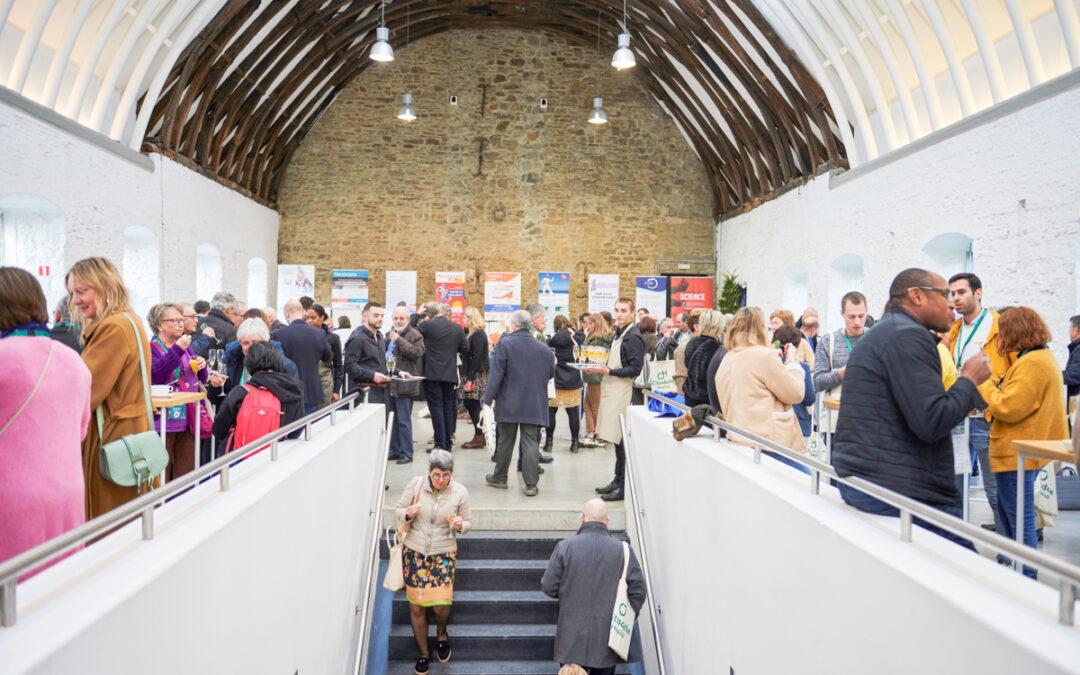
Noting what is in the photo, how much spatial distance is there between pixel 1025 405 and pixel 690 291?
11.6 m

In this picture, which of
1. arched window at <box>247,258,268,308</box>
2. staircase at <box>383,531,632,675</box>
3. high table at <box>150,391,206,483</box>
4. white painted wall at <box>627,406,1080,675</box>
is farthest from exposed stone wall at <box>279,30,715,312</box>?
A: white painted wall at <box>627,406,1080,675</box>

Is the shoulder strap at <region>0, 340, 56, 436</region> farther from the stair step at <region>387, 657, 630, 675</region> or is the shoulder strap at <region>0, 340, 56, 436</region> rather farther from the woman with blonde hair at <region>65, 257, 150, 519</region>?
the stair step at <region>387, 657, 630, 675</region>

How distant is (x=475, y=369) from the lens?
313 inches

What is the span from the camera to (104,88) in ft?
28.0

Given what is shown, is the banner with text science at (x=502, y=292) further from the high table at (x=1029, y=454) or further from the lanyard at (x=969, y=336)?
the high table at (x=1029, y=454)

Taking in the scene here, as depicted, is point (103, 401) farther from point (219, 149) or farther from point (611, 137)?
point (611, 137)

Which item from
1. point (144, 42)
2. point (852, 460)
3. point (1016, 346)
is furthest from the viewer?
point (144, 42)

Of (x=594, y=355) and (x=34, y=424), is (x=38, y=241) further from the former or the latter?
(x=34, y=424)

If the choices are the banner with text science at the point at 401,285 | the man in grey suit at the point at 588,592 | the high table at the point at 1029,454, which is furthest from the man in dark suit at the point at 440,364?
the banner with text science at the point at 401,285

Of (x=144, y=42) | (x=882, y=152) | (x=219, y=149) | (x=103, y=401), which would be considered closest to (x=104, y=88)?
(x=144, y=42)

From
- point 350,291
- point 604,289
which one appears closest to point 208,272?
point 350,291

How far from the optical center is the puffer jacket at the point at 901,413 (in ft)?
7.33

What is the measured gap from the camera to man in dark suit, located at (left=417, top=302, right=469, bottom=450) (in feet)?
23.5

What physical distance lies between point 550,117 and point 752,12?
20.8ft
